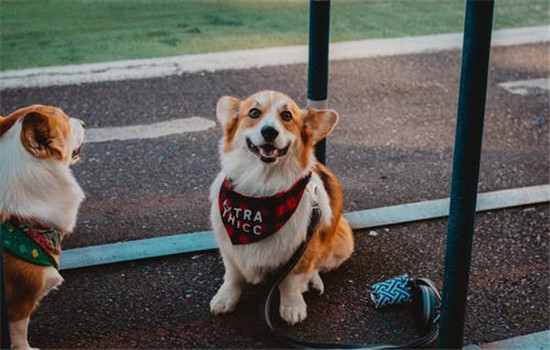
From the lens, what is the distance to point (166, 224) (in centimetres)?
414

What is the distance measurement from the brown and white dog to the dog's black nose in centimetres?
81

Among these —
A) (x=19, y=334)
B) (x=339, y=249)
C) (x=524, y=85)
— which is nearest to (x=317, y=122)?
(x=339, y=249)

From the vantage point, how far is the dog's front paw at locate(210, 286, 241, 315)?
330 centimetres

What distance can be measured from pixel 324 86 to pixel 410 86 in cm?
268

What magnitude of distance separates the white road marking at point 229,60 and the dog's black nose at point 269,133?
3.56 meters

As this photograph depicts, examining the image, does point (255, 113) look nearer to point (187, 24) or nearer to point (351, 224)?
point (351, 224)

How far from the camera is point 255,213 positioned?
3.12 meters

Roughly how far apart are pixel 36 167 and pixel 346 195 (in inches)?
84.9

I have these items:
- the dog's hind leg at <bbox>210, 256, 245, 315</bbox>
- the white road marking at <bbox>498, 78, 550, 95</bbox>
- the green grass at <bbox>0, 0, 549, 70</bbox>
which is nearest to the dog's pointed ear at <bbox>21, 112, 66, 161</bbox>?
the dog's hind leg at <bbox>210, 256, 245, 315</bbox>

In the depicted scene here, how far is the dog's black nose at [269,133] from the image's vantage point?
2.99 metres

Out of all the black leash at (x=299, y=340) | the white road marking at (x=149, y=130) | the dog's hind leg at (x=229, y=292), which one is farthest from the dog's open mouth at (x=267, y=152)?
the white road marking at (x=149, y=130)

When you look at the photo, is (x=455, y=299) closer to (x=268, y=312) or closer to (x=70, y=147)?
(x=268, y=312)

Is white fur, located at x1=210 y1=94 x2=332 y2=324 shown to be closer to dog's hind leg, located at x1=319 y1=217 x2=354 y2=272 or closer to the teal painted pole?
dog's hind leg, located at x1=319 y1=217 x2=354 y2=272

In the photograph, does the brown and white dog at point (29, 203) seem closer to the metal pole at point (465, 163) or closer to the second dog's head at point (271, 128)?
the second dog's head at point (271, 128)
